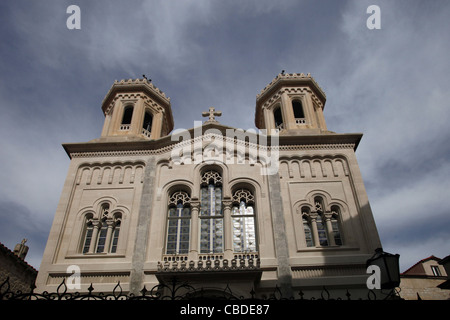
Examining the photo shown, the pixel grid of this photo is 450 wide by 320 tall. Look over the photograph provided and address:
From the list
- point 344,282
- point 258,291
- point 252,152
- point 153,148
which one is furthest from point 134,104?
point 344,282

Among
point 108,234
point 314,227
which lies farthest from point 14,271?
point 314,227

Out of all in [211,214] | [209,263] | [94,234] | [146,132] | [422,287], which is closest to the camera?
[209,263]

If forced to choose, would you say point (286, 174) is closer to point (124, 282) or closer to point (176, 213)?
point (176, 213)

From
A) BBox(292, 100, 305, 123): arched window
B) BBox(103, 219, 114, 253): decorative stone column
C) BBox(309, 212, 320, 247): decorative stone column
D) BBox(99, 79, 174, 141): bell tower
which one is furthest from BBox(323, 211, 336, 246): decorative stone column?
BBox(99, 79, 174, 141): bell tower

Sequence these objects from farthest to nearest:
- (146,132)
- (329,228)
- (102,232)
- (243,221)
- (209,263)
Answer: (146,132) → (243,221) → (102,232) → (329,228) → (209,263)

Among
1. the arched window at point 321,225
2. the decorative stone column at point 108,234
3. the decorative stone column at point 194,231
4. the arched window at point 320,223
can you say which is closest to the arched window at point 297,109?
the arched window at point 320,223

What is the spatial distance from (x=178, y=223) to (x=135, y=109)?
8485 millimetres

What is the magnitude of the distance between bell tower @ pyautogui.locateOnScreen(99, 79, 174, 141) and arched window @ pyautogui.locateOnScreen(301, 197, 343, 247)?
10.1 m

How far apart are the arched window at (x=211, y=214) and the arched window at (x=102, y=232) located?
3.62 metres

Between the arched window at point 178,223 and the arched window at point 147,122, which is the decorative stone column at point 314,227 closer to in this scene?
the arched window at point 178,223

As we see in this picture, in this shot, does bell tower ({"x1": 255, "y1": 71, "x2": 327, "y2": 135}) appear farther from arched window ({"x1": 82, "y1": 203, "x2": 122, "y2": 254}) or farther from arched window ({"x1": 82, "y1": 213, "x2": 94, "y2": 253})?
arched window ({"x1": 82, "y1": 213, "x2": 94, "y2": 253})

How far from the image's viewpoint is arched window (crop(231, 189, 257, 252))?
13.6 m

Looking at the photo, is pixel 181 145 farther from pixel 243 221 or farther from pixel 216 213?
pixel 243 221

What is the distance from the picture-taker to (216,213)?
1462 cm
